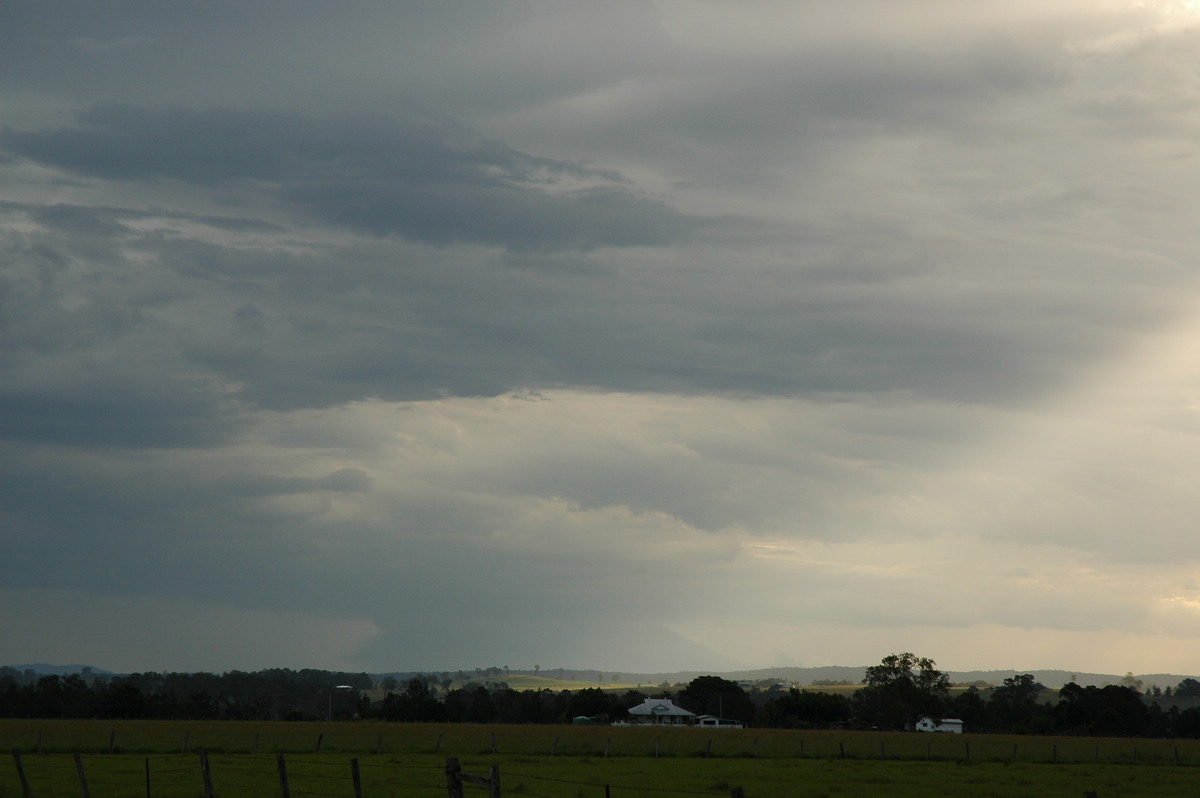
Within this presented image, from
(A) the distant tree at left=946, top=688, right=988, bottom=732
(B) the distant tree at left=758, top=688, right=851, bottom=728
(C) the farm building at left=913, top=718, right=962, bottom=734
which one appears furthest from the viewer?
(A) the distant tree at left=946, top=688, right=988, bottom=732

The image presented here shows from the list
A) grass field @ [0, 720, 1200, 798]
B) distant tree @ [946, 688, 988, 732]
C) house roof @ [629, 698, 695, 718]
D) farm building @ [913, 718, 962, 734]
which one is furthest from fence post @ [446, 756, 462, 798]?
distant tree @ [946, 688, 988, 732]

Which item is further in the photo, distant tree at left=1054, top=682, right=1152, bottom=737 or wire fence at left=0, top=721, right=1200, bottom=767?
distant tree at left=1054, top=682, right=1152, bottom=737

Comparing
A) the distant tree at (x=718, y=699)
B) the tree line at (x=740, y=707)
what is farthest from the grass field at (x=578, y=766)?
the distant tree at (x=718, y=699)

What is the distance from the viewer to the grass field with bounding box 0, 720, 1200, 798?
41875 millimetres

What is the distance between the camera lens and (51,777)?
43594 mm

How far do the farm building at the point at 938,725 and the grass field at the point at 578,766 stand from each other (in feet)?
211

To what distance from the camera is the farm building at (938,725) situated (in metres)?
148

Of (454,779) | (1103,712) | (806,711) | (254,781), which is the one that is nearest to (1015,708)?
(1103,712)

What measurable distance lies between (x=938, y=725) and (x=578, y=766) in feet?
371

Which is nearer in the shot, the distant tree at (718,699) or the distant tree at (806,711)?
the distant tree at (806,711)

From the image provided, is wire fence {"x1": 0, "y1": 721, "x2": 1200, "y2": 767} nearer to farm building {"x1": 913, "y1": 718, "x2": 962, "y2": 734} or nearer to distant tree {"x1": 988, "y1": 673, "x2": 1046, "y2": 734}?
distant tree {"x1": 988, "y1": 673, "x2": 1046, "y2": 734}

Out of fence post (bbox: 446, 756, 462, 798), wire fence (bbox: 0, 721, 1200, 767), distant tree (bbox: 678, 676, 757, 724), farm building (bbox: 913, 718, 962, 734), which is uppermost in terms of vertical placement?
fence post (bbox: 446, 756, 462, 798)

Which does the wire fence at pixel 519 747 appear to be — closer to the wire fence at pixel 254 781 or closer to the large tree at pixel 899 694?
the wire fence at pixel 254 781

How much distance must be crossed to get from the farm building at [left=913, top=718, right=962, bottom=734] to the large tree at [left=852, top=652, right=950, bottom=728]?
3.11 metres
